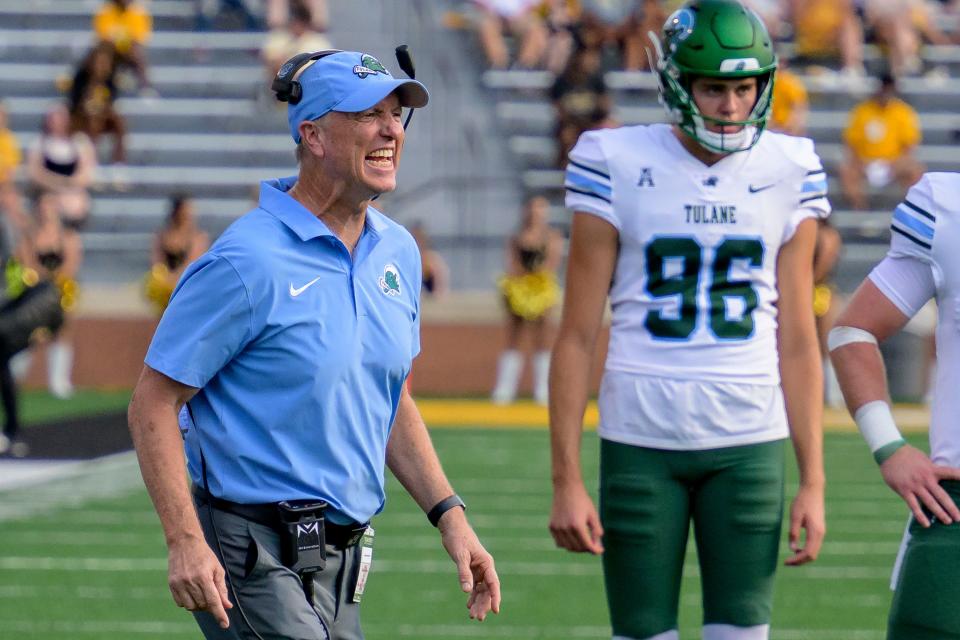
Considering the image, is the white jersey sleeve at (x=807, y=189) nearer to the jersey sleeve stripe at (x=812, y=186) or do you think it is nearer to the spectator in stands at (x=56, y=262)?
the jersey sleeve stripe at (x=812, y=186)

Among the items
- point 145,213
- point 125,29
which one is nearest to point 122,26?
point 125,29

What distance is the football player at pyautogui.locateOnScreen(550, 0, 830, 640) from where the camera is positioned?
4160mm

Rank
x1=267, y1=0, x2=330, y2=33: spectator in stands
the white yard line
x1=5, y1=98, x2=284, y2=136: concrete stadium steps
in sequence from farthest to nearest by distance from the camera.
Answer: x1=5, y1=98, x2=284, y2=136: concrete stadium steps → x1=267, y1=0, x2=330, y2=33: spectator in stands → the white yard line

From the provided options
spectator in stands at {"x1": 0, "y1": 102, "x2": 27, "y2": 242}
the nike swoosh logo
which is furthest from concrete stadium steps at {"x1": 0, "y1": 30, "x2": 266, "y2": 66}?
the nike swoosh logo

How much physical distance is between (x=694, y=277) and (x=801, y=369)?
34 cm

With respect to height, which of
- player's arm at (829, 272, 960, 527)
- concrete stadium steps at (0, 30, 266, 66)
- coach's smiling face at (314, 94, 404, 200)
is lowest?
concrete stadium steps at (0, 30, 266, 66)

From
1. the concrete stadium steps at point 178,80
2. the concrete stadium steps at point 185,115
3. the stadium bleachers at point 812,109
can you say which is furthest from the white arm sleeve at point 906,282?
the concrete stadium steps at point 178,80

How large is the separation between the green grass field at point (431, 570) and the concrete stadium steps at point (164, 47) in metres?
9.87

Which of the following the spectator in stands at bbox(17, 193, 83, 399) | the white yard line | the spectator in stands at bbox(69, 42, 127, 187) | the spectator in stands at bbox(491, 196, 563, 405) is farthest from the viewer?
the spectator in stands at bbox(69, 42, 127, 187)

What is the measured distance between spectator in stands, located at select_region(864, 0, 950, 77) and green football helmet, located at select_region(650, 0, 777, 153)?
14771mm

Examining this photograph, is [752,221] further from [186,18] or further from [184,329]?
[186,18]

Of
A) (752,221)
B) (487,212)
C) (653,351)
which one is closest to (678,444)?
(653,351)

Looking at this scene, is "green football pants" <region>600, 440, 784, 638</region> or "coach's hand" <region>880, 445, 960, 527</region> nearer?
"coach's hand" <region>880, 445, 960, 527</region>

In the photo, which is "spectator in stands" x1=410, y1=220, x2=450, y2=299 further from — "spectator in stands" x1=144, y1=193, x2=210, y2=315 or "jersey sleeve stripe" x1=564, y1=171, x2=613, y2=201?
"jersey sleeve stripe" x1=564, y1=171, x2=613, y2=201
